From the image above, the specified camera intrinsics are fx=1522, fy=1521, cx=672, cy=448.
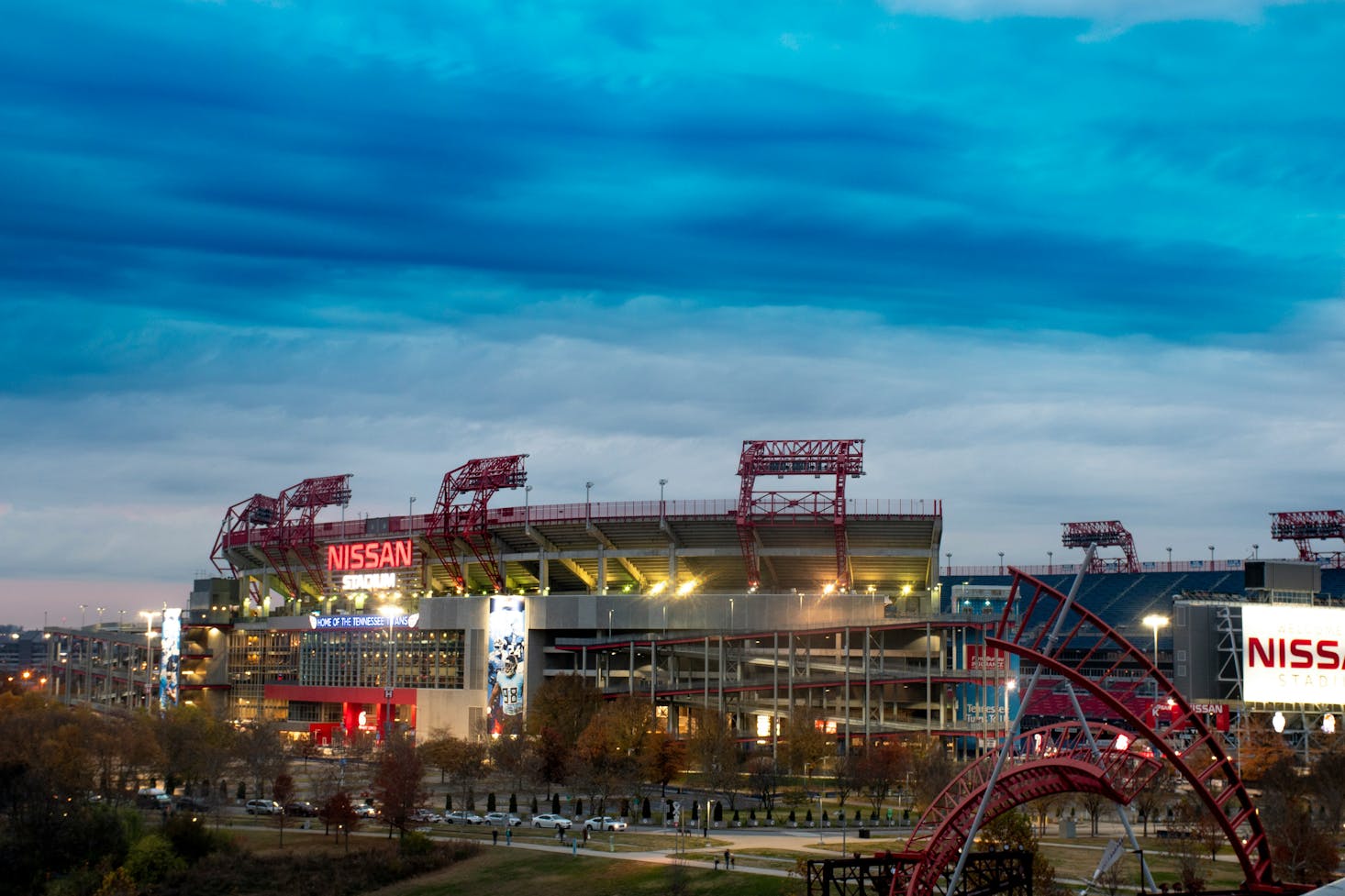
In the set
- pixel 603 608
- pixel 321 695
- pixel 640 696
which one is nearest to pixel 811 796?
pixel 640 696

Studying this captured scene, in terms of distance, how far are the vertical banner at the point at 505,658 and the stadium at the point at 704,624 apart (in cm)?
20

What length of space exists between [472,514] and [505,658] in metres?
20.0

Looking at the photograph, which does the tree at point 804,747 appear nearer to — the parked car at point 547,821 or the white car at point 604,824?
the white car at point 604,824

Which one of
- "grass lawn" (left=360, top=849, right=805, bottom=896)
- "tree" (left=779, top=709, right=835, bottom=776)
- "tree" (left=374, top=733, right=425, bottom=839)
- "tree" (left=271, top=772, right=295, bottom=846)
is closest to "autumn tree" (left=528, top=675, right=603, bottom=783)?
"tree" (left=779, top=709, right=835, bottom=776)

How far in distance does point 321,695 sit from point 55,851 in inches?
3733

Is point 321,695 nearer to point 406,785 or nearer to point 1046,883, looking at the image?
point 406,785

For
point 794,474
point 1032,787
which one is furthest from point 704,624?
point 1032,787

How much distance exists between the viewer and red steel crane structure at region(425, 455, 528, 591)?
17212cm

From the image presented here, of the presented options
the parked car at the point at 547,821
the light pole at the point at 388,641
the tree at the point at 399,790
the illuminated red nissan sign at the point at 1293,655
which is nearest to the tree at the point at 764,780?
the parked car at the point at 547,821

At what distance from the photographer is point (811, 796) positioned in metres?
118

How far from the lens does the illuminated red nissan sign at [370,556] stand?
597 feet

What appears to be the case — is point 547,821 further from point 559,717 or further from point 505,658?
point 505,658

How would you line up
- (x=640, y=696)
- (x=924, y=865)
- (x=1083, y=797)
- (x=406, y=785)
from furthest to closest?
(x=640, y=696) → (x=1083, y=797) → (x=406, y=785) → (x=924, y=865)

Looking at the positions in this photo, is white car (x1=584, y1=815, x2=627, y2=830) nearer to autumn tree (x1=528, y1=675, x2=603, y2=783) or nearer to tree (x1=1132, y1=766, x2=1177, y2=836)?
autumn tree (x1=528, y1=675, x2=603, y2=783)
